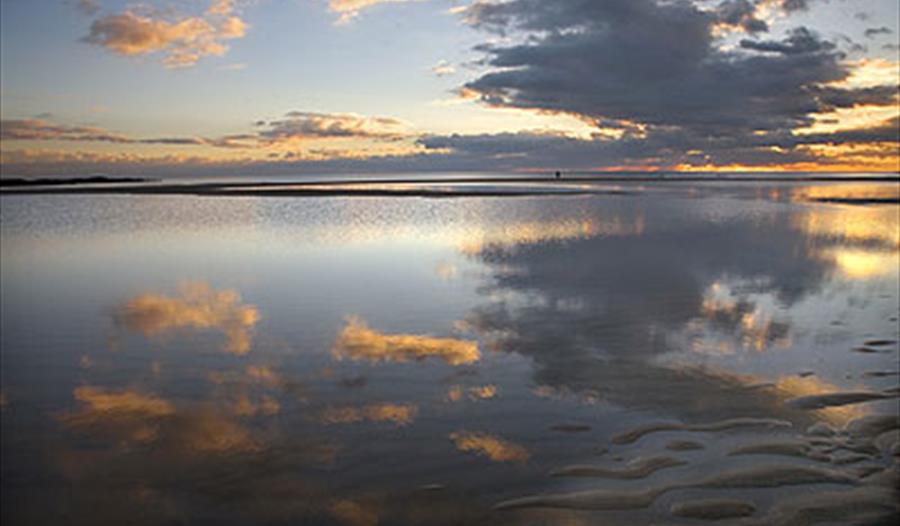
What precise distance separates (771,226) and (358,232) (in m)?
21.4

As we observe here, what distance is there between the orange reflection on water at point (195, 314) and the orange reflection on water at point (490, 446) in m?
5.14

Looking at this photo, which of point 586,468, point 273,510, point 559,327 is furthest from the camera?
point 559,327

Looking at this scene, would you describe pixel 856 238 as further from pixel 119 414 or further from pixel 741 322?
pixel 119 414

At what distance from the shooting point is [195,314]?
1364 cm

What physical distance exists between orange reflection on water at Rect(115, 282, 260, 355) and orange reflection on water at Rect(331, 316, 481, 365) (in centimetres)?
178

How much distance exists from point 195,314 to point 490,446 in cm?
907

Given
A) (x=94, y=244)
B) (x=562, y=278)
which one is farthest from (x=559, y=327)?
(x=94, y=244)

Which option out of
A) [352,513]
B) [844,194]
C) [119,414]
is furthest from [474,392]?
[844,194]

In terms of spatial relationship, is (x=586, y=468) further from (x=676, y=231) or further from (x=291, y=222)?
(x=291, y=222)

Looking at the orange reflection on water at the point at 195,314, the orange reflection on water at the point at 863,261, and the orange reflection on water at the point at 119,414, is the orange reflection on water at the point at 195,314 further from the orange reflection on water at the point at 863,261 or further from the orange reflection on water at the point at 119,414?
the orange reflection on water at the point at 863,261

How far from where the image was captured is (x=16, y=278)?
59.1 ft

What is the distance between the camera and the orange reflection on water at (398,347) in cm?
1029

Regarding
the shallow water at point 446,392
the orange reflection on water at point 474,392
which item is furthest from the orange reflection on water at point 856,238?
the orange reflection on water at point 474,392

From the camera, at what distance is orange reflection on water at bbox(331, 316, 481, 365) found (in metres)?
10.3
